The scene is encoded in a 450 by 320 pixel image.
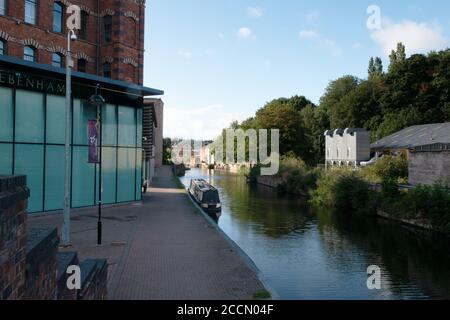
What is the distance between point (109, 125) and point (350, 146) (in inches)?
1665

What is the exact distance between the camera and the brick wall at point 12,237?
4.00m

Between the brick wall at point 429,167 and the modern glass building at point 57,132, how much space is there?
20.7 m

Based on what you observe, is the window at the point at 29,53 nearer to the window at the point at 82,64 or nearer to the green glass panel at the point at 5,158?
the window at the point at 82,64

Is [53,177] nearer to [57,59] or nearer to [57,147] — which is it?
[57,147]

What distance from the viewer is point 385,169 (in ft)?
136

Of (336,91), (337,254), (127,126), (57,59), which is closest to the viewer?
(337,254)

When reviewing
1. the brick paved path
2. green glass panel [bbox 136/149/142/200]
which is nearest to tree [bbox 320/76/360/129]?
green glass panel [bbox 136/149/142/200]

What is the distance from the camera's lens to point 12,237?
429 centimetres

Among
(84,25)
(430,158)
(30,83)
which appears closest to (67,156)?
(30,83)

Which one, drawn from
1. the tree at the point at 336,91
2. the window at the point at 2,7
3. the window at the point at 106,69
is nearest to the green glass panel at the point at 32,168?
the window at the point at 2,7

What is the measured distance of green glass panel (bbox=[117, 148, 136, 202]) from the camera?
29.0 meters

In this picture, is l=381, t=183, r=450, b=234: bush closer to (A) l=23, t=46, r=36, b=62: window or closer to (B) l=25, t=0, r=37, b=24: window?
(A) l=23, t=46, r=36, b=62: window
